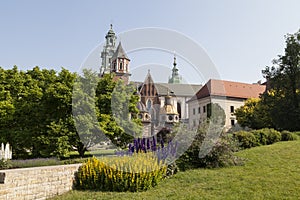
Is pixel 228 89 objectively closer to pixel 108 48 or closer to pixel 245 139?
pixel 245 139

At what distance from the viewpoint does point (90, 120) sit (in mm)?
15188

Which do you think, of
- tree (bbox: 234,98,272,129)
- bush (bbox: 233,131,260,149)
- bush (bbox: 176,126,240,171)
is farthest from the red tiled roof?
bush (bbox: 176,126,240,171)

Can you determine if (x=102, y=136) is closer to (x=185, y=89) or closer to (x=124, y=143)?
(x=124, y=143)

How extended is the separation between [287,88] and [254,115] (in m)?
6.43

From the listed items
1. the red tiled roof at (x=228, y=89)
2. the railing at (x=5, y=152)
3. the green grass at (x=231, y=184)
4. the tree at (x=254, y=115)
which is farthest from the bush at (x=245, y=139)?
the red tiled roof at (x=228, y=89)

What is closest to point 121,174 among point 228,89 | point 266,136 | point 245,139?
point 245,139

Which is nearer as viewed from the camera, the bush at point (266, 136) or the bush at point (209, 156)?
the bush at point (209, 156)

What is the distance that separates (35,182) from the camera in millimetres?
6512

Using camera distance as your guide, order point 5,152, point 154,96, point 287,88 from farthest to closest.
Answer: point 154,96 → point 287,88 → point 5,152

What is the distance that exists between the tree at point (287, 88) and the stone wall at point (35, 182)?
70.9ft

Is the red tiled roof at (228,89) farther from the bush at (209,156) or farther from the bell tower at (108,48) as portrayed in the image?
the bell tower at (108,48)

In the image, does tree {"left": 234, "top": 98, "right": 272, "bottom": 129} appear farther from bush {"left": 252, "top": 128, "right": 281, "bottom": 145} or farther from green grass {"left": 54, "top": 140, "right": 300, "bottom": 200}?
green grass {"left": 54, "top": 140, "right": 300, "bottom": 200}

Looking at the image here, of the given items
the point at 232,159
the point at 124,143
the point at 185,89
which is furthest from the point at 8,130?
the point at 185,89

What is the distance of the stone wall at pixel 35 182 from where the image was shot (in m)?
5.88
